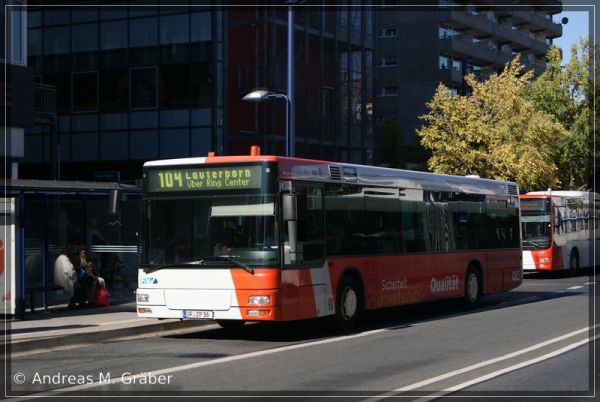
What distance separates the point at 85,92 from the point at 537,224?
20424 mm

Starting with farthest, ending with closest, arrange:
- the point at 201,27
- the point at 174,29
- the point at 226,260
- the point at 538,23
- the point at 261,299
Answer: the point at 538,23
the point at 174,29
the point at 201,27
the point at 226,260
the point at 261,299

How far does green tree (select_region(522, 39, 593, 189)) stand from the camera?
51188 millimetres

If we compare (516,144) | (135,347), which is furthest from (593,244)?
(135,347)

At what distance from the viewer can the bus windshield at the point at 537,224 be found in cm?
3397

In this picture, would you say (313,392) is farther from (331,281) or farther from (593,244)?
(593,244)

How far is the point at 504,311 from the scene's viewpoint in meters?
20.3

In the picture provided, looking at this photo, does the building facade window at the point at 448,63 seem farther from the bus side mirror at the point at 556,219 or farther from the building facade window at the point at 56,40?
the bus side mirror at the point at 556,219

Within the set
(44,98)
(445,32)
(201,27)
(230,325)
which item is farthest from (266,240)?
(445,32)

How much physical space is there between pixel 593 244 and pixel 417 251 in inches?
842

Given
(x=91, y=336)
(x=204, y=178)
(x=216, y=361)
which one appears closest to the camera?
(x=216, y=361)

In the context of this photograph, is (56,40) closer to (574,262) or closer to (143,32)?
(143,32)

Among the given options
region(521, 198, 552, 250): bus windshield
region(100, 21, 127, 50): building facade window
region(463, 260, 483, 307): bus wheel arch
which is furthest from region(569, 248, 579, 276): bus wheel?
region(100, 21, 127, 50): building facade window

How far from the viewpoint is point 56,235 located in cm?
2308

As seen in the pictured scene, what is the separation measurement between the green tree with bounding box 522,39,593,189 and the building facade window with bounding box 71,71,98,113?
23.1m
